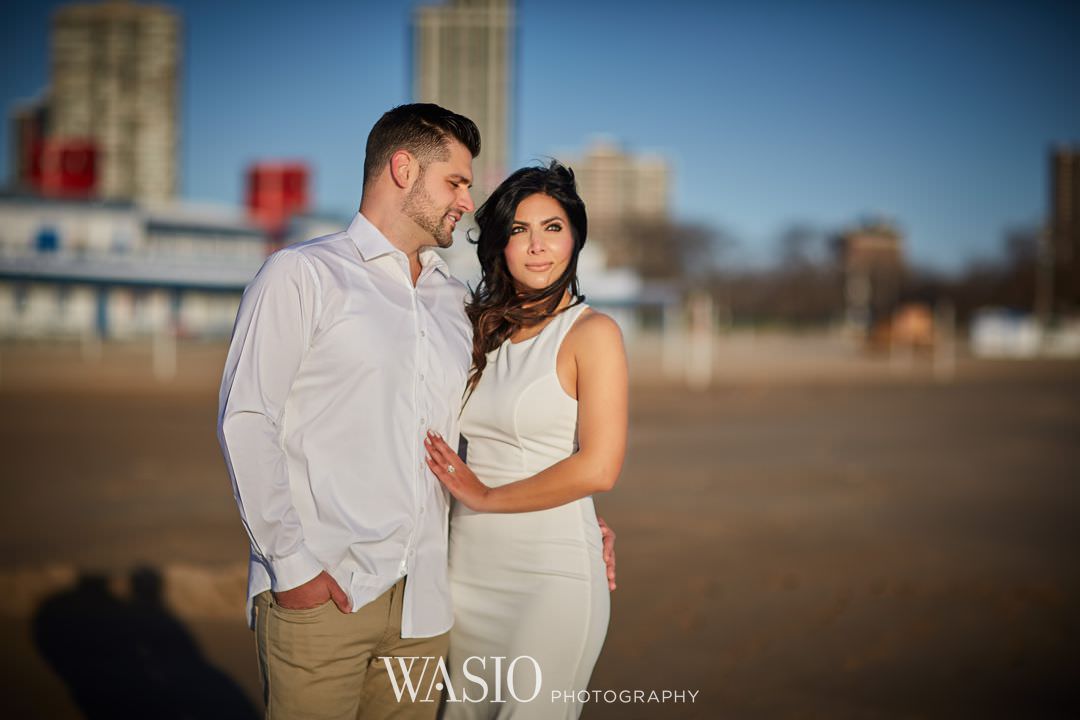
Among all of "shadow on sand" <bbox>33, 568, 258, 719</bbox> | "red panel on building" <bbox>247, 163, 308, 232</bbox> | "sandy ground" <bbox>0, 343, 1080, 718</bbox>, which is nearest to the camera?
"shadow on sand" <bbox>33, 568, 258, 719</bbox>

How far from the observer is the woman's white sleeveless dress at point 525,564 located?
2.40 m

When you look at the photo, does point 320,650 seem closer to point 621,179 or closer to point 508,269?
point 508,269

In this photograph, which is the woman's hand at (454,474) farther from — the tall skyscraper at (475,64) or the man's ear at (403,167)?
the tall skyscraper at (475,64)

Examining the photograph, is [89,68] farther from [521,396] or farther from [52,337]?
[521,396]

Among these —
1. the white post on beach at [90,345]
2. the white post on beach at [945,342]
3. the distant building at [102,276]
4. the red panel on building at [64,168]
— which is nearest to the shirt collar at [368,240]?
the white post on beach at [945,342]

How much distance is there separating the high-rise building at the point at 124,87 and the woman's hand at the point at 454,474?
135440 millimetres

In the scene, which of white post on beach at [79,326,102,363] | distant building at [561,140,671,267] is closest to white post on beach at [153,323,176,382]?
white post on beach at [79,326,102,363]

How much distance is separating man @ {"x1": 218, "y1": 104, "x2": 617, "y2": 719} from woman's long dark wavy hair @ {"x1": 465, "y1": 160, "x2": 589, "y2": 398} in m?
0.21

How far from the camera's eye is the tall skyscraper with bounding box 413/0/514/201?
132000mm

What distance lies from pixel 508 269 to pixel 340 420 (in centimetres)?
71

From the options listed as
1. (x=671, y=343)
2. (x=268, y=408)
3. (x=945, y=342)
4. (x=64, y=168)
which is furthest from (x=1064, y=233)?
(x=268, y=408)

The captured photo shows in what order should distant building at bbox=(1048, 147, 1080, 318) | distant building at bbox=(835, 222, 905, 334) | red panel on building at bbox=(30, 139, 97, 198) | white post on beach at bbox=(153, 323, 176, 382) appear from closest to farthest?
white post on beach at bbox=(153, 323, 176, 382)
red panel on building at bbox=(30, 139, 97, 198)
distant building at bbox=(1048, 147, 1080, 318)
distant building at bbox=(835, 222, 905, 334)

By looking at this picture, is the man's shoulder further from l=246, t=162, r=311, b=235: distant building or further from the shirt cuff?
l=246, t=162, r=311, b=235: distant building

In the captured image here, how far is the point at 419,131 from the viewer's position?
231 centimetres
